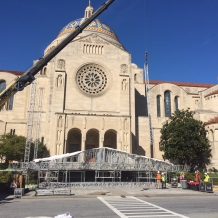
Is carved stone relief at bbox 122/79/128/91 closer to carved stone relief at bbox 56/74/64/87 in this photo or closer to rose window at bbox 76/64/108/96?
rose window at bbox 76/64/108/96

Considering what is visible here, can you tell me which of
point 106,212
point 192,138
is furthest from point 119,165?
point 192,138

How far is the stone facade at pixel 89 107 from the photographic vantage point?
33625 millimetres

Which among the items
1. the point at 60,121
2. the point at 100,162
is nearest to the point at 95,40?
the point at 60,121

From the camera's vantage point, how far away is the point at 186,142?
32562mm

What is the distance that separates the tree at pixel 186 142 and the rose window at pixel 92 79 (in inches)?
482

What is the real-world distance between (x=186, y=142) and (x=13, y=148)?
2293 cm

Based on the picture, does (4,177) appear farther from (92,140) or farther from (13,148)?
(92,140)

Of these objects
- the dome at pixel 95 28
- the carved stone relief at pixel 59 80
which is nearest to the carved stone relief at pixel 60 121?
the carved stone relief at pixel 59 80

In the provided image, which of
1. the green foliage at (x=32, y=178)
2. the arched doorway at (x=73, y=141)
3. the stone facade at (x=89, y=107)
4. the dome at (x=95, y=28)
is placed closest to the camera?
the green foliage at (x=32, y=178)

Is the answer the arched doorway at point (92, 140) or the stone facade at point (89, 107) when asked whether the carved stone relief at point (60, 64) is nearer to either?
the stone facade at point (89, 107)

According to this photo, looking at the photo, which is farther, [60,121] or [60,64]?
[60,64]

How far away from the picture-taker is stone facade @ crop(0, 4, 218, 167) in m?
33.6

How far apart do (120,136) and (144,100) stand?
1242 cm

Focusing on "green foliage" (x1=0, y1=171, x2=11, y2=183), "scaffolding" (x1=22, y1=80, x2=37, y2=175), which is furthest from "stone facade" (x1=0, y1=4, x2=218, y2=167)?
"green foliage" (x1=0, y1=171, x2=11, y2=183)
